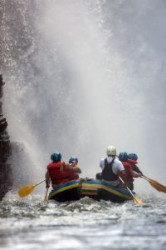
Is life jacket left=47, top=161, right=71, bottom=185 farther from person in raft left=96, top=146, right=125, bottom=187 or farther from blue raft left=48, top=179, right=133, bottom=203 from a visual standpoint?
person in raft left=96, top=146, right=125, bottom=187

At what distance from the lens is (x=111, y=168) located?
2158cm

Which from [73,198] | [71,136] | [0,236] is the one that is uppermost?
[71,136]

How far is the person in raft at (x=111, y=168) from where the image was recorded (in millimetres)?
21484

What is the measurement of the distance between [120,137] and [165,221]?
309 ft

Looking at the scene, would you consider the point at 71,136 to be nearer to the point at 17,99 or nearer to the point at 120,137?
the point at 120,137

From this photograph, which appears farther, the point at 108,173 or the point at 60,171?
the point at 108,173

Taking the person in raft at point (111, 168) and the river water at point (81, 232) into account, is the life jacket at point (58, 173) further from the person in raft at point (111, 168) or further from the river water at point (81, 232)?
the river water at point (81, 232)

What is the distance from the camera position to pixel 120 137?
106 metres

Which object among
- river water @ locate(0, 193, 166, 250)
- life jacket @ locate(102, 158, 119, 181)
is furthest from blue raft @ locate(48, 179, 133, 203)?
river water @ locate(0, 193, 166, 250)

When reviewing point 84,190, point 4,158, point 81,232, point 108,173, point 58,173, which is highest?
point 4,158

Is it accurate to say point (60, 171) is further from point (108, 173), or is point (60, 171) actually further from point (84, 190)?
point (108, 173)

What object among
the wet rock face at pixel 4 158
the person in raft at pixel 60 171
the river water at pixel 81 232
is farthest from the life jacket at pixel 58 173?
the river water at pixel 81 232

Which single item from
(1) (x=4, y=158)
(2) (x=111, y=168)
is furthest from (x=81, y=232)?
(1) (x=4, y=158)

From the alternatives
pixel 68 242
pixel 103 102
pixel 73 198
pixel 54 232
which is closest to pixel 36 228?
pixel 54 232
